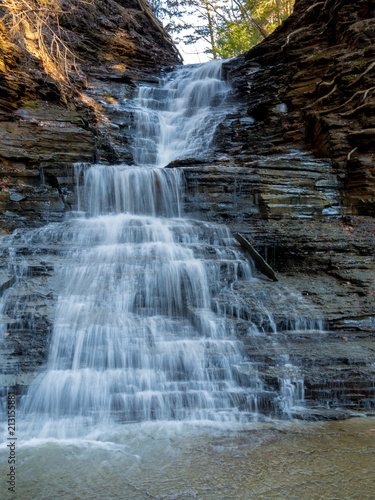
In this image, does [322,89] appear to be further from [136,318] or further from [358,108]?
[136,318]

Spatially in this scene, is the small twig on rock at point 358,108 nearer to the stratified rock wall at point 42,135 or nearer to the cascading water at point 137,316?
the cascading water at point 137,316

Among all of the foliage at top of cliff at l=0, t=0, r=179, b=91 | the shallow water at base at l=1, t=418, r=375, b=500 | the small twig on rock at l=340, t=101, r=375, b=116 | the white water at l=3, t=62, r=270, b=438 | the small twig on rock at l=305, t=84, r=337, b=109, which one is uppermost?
the foliage at top of cliff at l=0, t=0, r=179, b=91

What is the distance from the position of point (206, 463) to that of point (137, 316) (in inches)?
115

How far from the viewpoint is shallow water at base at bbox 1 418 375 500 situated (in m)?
2.44

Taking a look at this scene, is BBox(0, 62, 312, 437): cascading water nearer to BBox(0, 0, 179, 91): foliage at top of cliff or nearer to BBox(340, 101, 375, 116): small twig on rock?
BBox(340, 101, 375, 116): small twig on rock

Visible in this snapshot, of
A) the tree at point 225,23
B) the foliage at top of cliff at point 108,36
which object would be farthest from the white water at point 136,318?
the tree at point 225,23

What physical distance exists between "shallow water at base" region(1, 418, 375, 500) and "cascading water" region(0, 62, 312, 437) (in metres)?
0.40

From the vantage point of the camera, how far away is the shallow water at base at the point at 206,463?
96.0 inches

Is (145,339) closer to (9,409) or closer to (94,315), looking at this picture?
(94,315)

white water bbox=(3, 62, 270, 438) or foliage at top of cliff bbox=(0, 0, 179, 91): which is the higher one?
foliage at top of cliff bbox=(0, 0, 179, 91)

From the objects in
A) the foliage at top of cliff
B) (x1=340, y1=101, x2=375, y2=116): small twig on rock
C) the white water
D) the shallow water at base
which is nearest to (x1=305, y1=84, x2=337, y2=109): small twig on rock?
(x1=340, y1=101, x2=375, y2=116): small twig on rock

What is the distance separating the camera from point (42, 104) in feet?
35.4

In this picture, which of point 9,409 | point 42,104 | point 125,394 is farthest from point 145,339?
point 42,104

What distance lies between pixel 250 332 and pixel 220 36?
26.4m
